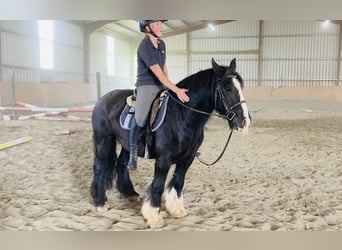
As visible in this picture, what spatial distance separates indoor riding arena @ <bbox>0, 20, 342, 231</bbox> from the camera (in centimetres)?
221

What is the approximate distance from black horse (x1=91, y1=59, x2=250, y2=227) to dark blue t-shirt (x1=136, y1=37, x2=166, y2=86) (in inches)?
6.3

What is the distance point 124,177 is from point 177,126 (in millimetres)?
666

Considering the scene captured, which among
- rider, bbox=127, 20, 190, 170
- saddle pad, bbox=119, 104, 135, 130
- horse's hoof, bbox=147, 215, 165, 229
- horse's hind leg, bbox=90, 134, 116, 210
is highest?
rider, bbox=127, 20, 190, 170

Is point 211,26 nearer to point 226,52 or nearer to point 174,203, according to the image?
point 226,52

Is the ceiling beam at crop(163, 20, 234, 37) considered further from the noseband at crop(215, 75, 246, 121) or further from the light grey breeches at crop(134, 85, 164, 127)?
the noseband at crop(215, 75, 246, 121)

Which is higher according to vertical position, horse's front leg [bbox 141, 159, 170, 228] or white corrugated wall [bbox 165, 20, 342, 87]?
white corrugated wall [bbox 165, 20, 342, 87]

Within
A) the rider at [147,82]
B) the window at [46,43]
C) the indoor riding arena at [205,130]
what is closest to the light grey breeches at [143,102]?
the rider at [147,82]

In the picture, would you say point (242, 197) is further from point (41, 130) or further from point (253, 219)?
point (41, 130)

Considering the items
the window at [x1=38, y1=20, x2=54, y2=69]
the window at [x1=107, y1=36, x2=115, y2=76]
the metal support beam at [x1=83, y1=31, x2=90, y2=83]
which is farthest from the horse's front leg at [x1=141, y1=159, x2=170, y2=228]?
the window at [x1=38, y1=20, x2=54, y2=69]

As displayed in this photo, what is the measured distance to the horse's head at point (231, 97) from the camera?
184cm

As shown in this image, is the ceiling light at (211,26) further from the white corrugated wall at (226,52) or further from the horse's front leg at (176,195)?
the horse's front leg at (176,195)

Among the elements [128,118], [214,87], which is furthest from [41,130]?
[214,87]

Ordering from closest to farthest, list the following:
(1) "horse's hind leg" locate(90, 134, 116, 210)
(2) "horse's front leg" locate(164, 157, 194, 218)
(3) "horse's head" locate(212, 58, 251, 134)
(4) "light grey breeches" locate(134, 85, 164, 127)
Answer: (3) "horse's head" locate(212, 58, 251, 134) → (4) "light grey breeches" locate(134, 85, 164, 127) → (2) "horse's front leg" locate(164, 157, 194, 218) → (1) "horse's hind leg" locate(90, 134, 116, 210)
